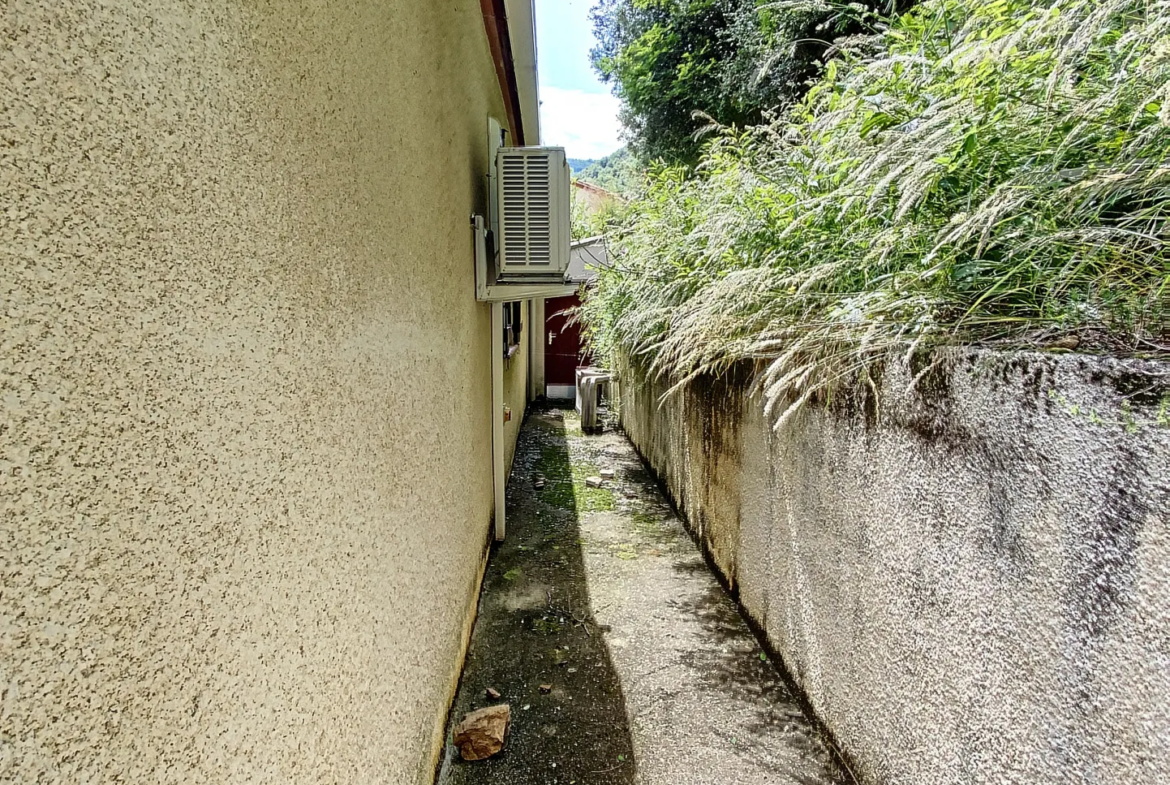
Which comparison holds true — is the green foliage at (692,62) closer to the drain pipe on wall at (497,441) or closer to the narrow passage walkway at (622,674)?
the drain pipe on wall at (497,441)

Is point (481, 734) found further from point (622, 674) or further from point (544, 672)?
point (622, 674)

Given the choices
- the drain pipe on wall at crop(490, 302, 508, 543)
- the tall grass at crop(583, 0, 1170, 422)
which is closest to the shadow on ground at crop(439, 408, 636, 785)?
the drain pipe on wall at crop(490, 302, 508, 543)

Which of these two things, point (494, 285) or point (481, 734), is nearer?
point (481, 734)

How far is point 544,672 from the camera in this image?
292cm

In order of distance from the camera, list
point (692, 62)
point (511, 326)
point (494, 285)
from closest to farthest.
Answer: point (494, 285) → point (511, 326) → point (692, 62)

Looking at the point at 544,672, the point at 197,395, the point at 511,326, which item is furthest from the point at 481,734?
the point at 511,326

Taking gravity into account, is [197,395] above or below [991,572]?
above

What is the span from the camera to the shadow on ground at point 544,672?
2307 mm

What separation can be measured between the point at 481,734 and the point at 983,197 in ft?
9.09

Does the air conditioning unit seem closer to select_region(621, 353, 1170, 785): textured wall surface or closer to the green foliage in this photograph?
select_region(621, 353, 1170, 785): textured wall surface

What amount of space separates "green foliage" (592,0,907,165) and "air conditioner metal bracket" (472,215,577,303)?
5314 millimetres

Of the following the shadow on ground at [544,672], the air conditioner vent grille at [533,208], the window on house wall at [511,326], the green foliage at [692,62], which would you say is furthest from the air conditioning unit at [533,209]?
the green foliage at [692,62]

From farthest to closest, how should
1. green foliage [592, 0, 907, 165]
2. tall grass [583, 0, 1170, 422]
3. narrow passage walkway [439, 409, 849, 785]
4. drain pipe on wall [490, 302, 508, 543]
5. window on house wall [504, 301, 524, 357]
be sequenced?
green foliage [592, 0, 907, 165] → window on house wall [504, 301, 524, 357] → drain pipe on wall [490, 302, 508, 543] → narrow passage walkway [439, 409, 849, 785] → tall grass [583, 0, 1170, 422]

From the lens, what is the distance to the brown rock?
2.33 meters
